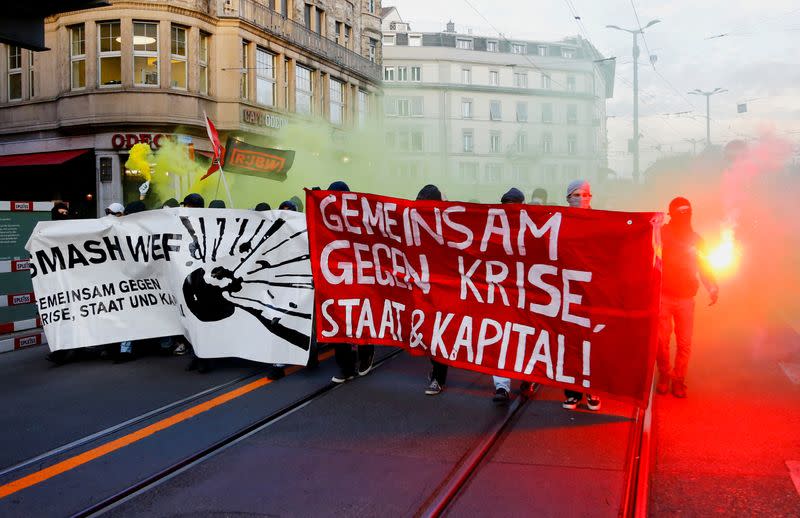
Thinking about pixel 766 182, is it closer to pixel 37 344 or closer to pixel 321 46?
pixel 321 46

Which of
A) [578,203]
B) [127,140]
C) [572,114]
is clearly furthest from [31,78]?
[572,114]

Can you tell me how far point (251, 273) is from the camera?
6746 mm

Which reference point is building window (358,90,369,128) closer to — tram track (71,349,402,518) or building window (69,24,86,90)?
building window (69,24,86,90)

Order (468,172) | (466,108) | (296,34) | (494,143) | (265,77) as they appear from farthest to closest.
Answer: (494,143)
(466,108)
(468,172)
(296,34)
(265,77)

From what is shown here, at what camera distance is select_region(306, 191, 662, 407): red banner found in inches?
183

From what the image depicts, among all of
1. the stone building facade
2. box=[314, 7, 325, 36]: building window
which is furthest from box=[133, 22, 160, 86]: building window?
box=[314, 7, 325, 36]: building window

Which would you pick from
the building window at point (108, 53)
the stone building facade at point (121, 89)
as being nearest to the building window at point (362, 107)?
the stone building facade at point (121, 89)

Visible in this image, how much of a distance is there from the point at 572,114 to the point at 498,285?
55.2 m

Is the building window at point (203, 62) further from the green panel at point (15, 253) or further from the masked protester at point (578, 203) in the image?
the masked protester at point (578, 203)

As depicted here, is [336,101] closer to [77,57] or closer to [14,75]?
[77,57]

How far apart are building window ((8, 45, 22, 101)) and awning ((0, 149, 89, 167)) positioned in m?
2.37

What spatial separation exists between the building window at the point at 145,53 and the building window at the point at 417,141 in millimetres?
33862

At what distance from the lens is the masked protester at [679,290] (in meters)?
6.06

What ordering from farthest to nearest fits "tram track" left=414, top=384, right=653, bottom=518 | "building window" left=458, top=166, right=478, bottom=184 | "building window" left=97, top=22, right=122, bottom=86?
1. "building window" left=458, top=166, right=478, bottom=184
2. "building window" left=97, top=22, right=122, bottom=86
3. "tram track" left=414, top=384, right=653, bottom=518
